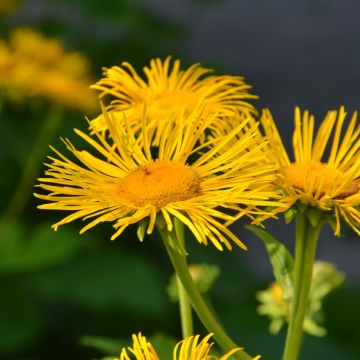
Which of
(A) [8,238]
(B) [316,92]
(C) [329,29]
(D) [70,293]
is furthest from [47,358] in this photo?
(C) [329,29]

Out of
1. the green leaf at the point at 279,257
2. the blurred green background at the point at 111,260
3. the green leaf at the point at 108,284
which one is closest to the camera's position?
the green leaf at the point at 279,257

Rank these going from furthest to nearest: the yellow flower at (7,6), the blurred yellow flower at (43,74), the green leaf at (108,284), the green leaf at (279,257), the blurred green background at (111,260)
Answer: the yellow flower at (7,6) < the green leaf at (108,284) < the blurred green background at (111,260) < the blurred yellow flower at (43,74) < the green leaf at (279,257)

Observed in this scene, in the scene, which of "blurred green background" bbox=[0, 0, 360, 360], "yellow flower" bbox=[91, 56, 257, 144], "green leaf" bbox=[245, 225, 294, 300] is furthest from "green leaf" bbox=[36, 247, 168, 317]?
"green leaf" bbox=[245, 225, 294, 300]

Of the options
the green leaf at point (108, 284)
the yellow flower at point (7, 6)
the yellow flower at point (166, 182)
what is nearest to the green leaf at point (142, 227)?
the yellow flower at point (166, 182)

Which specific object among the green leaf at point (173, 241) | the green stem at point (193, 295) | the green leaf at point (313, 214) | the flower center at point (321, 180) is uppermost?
the flower center at point (321, 180)

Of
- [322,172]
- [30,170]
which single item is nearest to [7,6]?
[30,170]

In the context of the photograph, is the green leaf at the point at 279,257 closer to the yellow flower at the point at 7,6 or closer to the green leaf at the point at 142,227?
the green leaf at the point at 142,227
